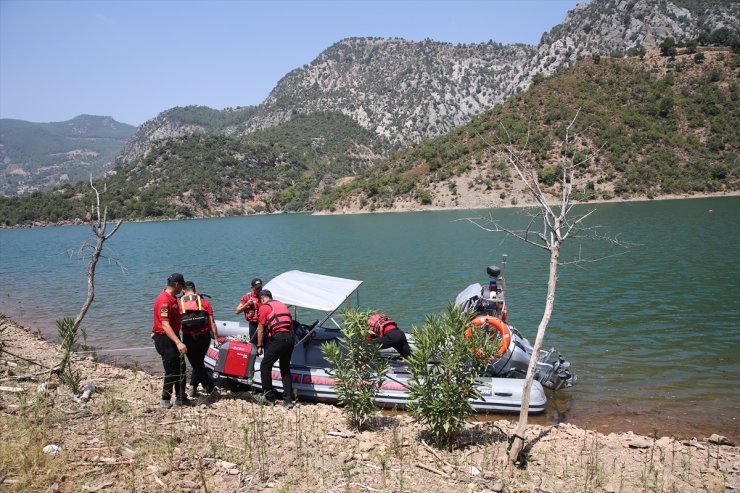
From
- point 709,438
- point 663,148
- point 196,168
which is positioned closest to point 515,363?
point 709,438

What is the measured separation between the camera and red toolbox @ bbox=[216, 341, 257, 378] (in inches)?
352

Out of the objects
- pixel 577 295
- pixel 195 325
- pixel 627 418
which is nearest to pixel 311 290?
pixel 195 325

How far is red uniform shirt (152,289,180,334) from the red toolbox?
132 centimetres

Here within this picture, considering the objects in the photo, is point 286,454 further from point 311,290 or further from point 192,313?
point 311,290

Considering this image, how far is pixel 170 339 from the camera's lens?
7.89 m

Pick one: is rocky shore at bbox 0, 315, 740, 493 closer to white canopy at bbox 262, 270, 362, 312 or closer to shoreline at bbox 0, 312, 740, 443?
shoreline at bbox 0, 312, 740, 443

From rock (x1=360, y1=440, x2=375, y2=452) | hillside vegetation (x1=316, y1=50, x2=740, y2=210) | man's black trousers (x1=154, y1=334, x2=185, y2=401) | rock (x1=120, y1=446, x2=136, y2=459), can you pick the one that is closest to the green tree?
hillside vegetation (x1=316, y1=50, x2=740, y2=210)

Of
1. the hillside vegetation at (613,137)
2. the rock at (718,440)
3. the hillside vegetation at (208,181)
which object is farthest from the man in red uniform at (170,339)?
the hillside vegetation at (208,181)

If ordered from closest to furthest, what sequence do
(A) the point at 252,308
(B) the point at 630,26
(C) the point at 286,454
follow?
(C) the point at 286,454
(A) the point at 252,308
(B) the point at 630,26

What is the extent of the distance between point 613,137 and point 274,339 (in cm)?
9129

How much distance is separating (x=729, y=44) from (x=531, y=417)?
128m

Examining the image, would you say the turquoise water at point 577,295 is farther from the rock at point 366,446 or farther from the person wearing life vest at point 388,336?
the rock at point 366,446

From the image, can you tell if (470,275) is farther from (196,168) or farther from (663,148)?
(196,168)

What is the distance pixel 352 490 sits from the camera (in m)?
5.31
